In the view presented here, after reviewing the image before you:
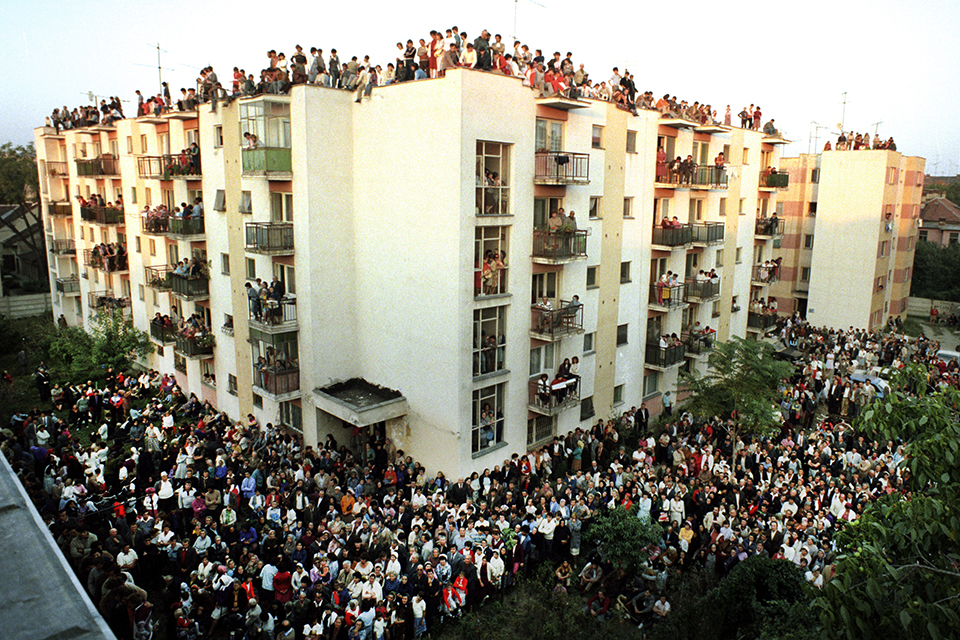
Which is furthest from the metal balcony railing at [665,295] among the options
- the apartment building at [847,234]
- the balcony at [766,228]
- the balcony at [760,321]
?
the apartment building at [847,234]

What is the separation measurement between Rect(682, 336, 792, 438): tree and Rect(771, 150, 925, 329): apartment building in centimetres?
2309

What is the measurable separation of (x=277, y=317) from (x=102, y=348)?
14.2 m

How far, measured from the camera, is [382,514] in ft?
56.0

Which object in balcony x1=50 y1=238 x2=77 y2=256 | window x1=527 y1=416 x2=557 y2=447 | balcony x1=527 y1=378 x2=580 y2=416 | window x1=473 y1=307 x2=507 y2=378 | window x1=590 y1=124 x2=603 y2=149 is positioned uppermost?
window x1=590 y1=124 x2=603 y2=149

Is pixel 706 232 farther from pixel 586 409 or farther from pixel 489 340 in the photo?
pixel 489 340

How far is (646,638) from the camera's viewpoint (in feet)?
46.1

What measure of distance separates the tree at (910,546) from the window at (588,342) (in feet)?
60.6

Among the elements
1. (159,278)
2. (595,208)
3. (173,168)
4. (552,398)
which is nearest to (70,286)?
(159,278)

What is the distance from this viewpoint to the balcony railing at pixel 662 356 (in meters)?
28.7

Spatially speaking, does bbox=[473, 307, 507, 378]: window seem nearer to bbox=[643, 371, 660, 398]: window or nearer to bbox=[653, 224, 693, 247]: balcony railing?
bbox=[653, 224, 693, 247]: balcony railing

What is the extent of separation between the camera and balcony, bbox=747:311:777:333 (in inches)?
1433

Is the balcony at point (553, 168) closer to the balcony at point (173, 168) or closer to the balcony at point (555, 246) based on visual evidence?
the balcony at point (555, 246)

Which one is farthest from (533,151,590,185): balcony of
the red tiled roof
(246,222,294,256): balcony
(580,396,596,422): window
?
the red tiled roof

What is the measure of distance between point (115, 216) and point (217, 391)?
13.5m
